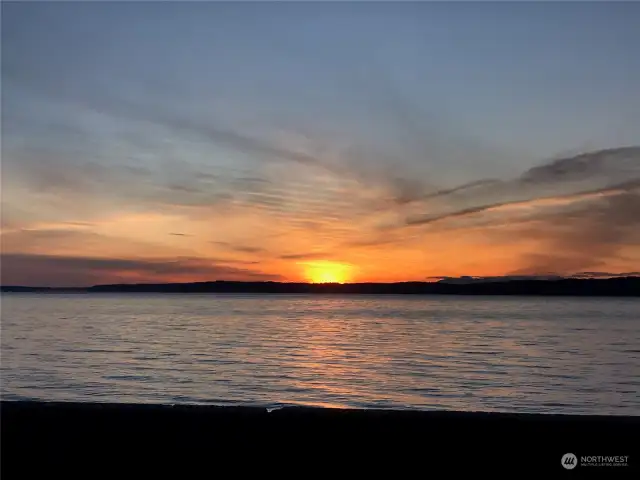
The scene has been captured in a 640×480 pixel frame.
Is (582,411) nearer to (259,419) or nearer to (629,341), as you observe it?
(259,419)

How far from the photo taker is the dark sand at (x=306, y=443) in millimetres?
5102

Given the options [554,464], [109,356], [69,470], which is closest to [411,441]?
[554,464]

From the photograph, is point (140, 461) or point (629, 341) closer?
point (140, 461)

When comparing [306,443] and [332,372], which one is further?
[332,372]

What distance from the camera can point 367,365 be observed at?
3291 centimetres

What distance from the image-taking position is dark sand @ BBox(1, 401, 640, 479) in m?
5.10

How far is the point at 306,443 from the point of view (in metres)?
5.31

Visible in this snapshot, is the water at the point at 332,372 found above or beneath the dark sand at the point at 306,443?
beneath

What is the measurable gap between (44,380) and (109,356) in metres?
9.59

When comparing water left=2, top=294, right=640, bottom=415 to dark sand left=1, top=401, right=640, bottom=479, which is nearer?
dark sand left=1, top=401, right=640, bottom=479

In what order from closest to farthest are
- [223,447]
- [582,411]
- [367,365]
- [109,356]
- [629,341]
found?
[223,447]
[582,411]
[367,365]
[109,356]
[629,341]

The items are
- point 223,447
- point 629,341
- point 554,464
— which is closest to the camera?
point 554,464

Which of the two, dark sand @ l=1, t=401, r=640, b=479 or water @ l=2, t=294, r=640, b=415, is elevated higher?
dark sand @ l=1, t=401, r=640, b=479

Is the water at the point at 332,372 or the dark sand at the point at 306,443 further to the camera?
the water at the point at 332,372
